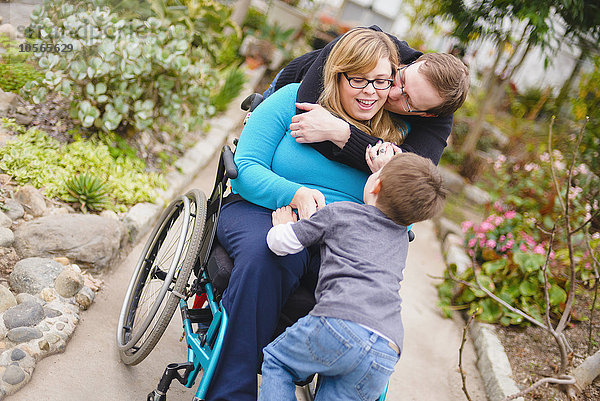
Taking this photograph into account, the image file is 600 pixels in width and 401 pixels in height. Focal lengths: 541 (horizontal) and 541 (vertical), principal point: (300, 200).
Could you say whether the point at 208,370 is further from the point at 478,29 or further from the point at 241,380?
the point at 478,29

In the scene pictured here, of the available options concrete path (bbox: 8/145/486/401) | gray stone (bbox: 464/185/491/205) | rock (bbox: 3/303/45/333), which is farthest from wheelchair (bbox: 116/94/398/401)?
gray stone (bbox: 464/185/491/205)

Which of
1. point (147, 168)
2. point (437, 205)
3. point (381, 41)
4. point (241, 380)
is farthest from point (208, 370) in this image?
point (147, 168)

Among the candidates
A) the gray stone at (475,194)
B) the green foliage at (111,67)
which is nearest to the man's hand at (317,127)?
the green foliage at (111,67)

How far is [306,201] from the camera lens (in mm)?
1785

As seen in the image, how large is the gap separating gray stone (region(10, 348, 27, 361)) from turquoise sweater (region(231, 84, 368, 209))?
3.02 ft

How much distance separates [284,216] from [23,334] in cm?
104

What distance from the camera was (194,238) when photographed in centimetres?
180

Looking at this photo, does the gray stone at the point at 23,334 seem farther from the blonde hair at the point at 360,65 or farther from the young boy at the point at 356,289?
the blonde hair at the point at 360,65

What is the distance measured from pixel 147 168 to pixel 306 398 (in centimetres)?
183

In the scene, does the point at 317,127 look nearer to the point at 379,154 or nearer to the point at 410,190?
the point at 379,154

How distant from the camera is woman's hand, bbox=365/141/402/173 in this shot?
1.80 m

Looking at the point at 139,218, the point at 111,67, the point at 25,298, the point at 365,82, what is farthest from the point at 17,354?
the point at 111,67

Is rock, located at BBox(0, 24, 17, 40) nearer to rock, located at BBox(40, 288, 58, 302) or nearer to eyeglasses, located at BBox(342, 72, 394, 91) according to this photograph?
rock, located at BBox(40, 288, 58, 302)

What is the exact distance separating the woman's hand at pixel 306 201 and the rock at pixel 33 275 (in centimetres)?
113
